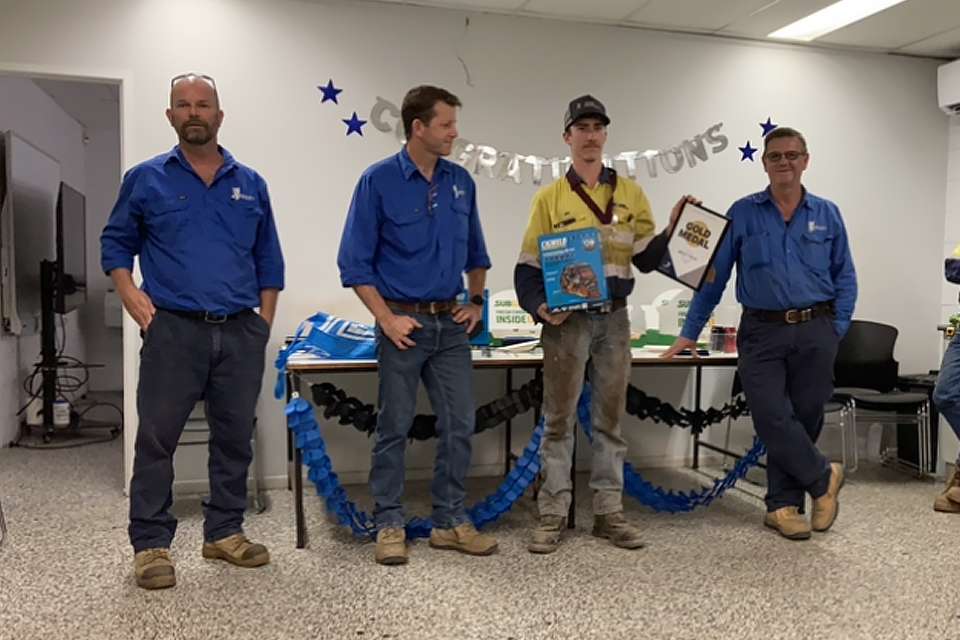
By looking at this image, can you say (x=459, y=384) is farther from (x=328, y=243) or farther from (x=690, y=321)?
(x=328, y=243)

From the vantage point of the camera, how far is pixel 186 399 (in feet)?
8.29

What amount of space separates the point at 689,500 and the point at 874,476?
1426 mm

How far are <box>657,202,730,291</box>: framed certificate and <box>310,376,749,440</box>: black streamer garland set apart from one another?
66cm

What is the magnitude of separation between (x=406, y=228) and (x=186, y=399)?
0.90 meters

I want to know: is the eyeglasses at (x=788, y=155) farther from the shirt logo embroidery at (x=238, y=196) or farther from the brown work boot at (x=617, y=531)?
the shirt logo embroidery at (x=238, y=196)

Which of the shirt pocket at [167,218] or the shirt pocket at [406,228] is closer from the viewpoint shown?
the shirt pocket at [167,218]

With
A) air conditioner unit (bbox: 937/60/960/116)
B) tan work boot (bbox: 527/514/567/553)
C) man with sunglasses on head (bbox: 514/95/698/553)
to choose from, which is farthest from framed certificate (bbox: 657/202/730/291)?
air conditioner unit (bbox: 937/60/960/116)

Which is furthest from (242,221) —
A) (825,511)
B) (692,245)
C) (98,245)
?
(98,245)

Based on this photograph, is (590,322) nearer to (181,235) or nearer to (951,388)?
(181,235)

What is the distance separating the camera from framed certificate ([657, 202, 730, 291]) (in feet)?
9.41

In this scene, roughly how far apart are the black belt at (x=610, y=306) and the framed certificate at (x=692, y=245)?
0.18m

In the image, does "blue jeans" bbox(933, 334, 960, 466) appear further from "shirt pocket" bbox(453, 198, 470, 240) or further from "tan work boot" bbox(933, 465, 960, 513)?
"shirt pocket" bbox(453, 198, 470, 240)

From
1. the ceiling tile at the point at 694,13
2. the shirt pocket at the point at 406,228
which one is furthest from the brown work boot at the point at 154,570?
the ceiling tile at the point at 694,13

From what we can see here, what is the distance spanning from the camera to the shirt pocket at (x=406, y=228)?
2705mm
